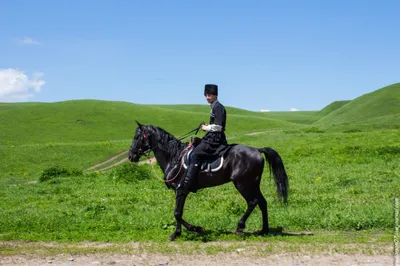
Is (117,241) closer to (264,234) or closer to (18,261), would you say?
(18,261)

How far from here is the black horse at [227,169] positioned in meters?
10.5

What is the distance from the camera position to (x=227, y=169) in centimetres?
1070

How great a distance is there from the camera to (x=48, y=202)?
17.9 m

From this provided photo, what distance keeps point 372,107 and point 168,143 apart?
99.8 meters

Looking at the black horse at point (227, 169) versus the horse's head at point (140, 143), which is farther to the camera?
the horse's head at point (140, 143)

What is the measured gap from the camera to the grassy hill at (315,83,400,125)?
95.3 m

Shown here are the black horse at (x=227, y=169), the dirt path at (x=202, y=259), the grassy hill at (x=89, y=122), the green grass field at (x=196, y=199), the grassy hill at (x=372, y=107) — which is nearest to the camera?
the dirt path at (x=202, y=259)

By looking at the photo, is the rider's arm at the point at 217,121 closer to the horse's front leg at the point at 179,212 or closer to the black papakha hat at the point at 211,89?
the black papakha hat at the point at 211,89

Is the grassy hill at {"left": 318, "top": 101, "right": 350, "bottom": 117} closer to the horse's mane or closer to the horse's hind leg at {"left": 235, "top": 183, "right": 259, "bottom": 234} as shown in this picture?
the horse's mane

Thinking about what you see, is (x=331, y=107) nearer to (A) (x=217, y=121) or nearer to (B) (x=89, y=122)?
(B) (x=89, y=122)

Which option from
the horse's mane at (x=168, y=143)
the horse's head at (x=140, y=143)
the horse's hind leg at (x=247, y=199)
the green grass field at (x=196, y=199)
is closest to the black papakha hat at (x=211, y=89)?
the horse's mane at (x=168, y=143)

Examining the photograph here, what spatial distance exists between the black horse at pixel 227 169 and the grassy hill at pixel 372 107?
8221cm

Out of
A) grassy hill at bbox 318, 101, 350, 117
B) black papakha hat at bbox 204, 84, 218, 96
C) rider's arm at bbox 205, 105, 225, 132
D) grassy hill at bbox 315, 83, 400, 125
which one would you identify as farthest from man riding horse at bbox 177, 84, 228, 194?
grassy hill at bbox 318, 101, 350, 117

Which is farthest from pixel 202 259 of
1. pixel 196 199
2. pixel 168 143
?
pixel 196 199
